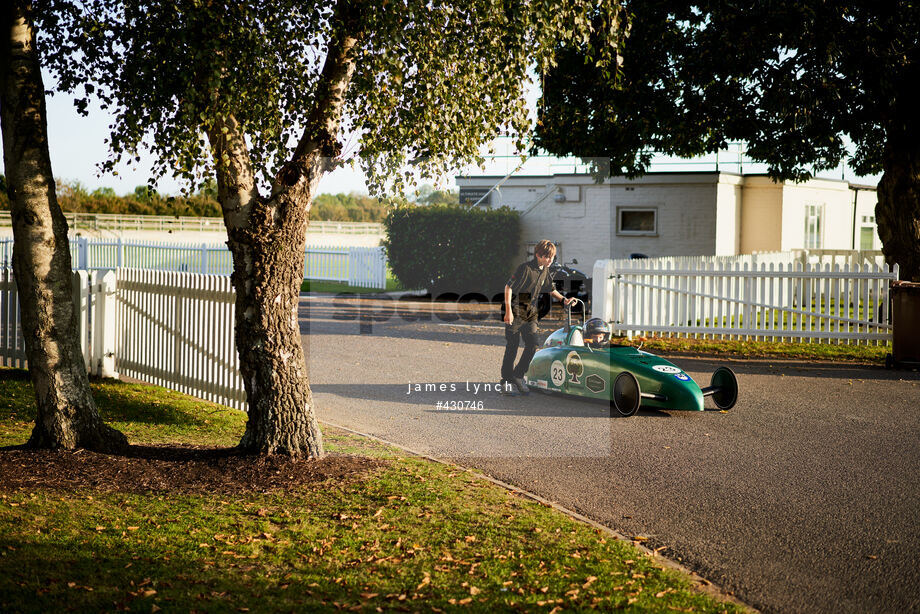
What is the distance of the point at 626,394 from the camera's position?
954cm

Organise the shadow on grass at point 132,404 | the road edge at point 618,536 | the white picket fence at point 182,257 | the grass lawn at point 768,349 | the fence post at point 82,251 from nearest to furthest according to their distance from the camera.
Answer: the road edge at point 618,536, the shadow on grass at point 132,404, the grass lawn at point 768,349, the white picket fence at point 182,257, the fence post at point 82,251

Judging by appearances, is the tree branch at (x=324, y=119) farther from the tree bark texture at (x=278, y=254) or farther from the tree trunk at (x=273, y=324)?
the tree trunk at (x=273, y=324)

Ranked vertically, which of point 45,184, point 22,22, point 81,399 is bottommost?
point 81,399

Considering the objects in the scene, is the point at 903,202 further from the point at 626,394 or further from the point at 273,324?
the point at 273,324

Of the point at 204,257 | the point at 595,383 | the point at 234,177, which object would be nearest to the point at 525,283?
the point at 595,383

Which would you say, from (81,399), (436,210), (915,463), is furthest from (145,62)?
(436,210)

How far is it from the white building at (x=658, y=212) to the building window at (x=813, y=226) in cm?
4

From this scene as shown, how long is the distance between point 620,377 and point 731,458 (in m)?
1.96

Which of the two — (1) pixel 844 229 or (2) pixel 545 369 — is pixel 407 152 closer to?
(2) pixel 545 369

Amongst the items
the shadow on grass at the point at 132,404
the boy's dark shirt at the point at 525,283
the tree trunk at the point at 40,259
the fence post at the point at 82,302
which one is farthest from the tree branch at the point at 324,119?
the fence post at the point at 82,302

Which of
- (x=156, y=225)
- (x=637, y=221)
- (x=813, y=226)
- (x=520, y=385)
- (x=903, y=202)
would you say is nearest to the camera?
(x=520, y=385)

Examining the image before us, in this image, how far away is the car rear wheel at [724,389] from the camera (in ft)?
32.6

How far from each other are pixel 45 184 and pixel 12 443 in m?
2.27

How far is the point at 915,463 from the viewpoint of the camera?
7.72 metres
